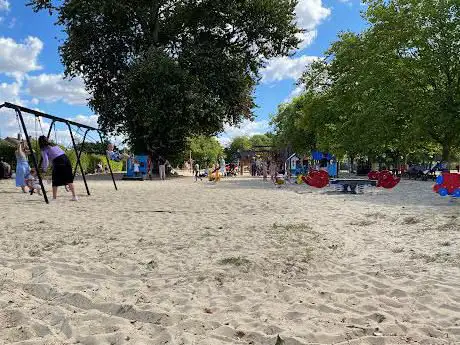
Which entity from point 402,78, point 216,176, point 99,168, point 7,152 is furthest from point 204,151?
point 402,78

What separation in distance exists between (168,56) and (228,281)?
2742cm

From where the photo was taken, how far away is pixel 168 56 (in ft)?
101

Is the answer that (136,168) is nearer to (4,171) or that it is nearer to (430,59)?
(4,171)

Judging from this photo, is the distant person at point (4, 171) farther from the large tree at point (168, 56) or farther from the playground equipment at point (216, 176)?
the playground equipment at point (216, 176)

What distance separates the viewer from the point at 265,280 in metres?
5.20

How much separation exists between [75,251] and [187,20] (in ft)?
97.6

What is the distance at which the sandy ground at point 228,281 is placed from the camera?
3730mm

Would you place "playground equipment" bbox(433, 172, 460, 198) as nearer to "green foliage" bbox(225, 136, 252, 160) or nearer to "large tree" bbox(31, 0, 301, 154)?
"large tree" bbox(31, 0, 301, 154)

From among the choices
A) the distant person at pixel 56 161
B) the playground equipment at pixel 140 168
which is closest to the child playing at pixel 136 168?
the playground equipment at pixel 140 168

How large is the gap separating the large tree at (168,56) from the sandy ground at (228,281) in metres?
21.2

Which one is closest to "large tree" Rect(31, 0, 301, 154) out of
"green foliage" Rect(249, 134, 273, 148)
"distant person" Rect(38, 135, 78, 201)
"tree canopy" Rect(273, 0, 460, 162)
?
"tree canopy" Rect(273, 0, 460, 162)

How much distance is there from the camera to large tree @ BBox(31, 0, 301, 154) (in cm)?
3002

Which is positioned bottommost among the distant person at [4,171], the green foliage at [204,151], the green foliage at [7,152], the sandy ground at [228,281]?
the sandy ground at [228,281]

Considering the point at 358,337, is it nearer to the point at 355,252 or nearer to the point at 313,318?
the point at 313,318
